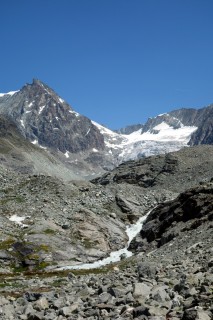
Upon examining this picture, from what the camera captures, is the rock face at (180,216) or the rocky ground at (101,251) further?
the rock face at (180,216)

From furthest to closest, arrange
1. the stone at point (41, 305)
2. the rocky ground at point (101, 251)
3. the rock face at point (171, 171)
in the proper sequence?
the rock face at point (171, 171), the stone at point (41, 305), the rocky ground at point (101, 251)

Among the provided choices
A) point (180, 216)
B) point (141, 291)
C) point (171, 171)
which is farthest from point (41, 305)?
point (171, 171)

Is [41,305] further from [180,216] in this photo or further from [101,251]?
[180,216]

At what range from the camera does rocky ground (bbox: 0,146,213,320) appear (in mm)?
19773

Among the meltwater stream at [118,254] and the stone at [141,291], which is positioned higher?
the meltwater stream at [118,254]

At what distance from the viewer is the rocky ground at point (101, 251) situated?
64.9 feet

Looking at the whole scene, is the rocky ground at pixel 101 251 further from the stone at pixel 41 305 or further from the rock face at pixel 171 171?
the rock face at pixel 171 171

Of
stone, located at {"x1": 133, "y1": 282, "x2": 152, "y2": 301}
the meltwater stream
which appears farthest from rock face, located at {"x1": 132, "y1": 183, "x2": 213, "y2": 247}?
stone, located at {"x1": 133, "y1": 282, "x2": 152, "y2": 301}

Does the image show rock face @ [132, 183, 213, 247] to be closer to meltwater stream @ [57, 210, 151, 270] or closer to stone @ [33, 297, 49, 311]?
meltwater stream @ [57, 210, 151, 270]

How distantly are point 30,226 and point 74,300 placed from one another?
53.1m

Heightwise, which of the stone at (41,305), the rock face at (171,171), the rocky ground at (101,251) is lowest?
the stone at (41,305)

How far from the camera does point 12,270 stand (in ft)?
203

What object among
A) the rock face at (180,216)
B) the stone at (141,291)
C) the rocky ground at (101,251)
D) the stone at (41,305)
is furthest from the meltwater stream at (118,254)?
the stone at (141,291)

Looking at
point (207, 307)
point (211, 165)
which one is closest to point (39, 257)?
point (207, 307)
